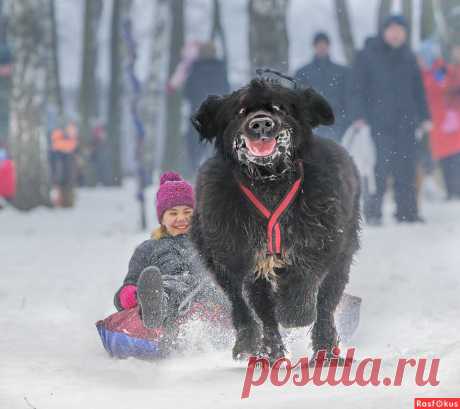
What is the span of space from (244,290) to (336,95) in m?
5.90

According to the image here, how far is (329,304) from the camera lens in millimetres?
4367

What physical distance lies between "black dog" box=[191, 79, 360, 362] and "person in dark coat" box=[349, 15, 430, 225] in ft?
19.6

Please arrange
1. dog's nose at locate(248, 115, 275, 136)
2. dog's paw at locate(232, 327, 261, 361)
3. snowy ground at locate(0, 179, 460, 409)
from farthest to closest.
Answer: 1. dog's paw at locate(232, 327, 261, 361)
2. dog's nose at locate(248, 115, 275, 136)
3. snowy ground at locate(0, 179, 460, 409)

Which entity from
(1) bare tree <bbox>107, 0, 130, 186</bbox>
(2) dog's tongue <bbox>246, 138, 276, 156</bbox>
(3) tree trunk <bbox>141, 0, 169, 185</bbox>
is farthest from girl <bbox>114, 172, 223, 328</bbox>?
(3) tree trunk <bbox>141, 0, 169, 185</bbox>

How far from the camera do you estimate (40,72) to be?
13.5 metres

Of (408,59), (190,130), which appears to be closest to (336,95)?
(408,59)

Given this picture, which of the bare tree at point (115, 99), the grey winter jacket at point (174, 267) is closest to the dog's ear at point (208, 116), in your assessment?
the grey winter jacket at point (174, 267)

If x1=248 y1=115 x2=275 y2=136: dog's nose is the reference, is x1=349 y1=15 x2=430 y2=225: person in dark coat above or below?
below

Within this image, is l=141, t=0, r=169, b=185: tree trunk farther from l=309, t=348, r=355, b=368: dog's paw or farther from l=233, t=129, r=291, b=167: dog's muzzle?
l=233, t=129, r=291, b=167: dog's muzzle

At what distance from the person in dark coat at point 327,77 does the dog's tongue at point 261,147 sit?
5.18m

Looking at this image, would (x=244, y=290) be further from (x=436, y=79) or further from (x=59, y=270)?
(x=436, y=79)

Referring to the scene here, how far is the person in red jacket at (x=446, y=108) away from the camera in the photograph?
42.6 ft

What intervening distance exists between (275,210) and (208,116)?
21.0 inches

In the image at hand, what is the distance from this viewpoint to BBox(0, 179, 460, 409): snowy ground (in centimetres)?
345
